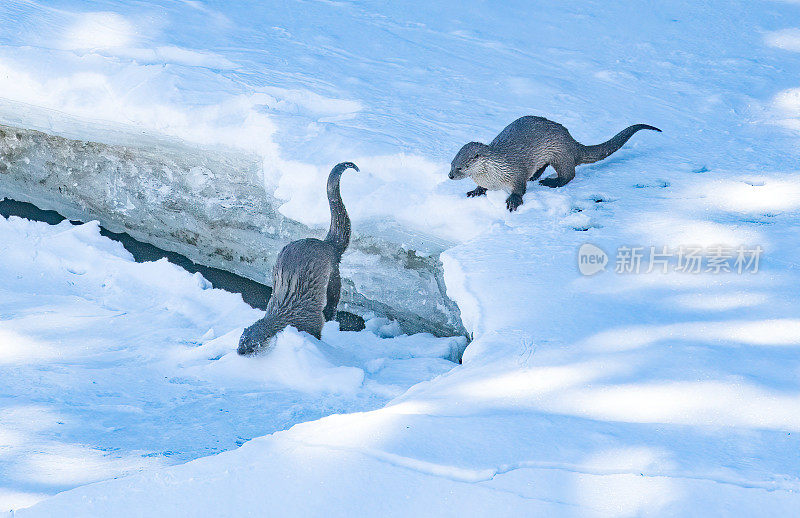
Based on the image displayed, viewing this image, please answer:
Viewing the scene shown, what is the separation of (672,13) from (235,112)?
114 inches

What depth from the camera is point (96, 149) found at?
13.0 feet

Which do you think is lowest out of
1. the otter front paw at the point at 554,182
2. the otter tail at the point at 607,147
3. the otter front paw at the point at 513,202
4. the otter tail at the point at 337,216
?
the otter tail at the point at 337,216

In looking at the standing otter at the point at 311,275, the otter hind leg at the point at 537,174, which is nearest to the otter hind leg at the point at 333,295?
the standing otter at the point at 311,275

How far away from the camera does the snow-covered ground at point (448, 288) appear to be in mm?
1414

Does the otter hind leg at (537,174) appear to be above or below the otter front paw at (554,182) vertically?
above

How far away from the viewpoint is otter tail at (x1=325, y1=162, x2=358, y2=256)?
2947 millimetres

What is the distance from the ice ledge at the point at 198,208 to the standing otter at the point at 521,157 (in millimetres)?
400

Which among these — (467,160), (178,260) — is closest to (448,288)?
(467,160)

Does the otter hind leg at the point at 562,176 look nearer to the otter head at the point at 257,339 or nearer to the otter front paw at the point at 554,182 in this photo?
the otter front paw at the point at 554,182

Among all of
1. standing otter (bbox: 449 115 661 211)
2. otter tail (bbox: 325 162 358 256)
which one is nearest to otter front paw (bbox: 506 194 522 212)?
standing otter (bbox: 449 115 661 211)

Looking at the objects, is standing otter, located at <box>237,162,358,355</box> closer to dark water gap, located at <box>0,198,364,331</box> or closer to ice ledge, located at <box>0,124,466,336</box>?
ice ledge, located at <box>0,124,466,336</box>

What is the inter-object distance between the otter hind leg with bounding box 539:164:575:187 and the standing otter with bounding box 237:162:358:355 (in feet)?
2.78

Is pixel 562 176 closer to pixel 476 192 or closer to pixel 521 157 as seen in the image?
pixel 521 157

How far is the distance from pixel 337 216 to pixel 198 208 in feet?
3.45
